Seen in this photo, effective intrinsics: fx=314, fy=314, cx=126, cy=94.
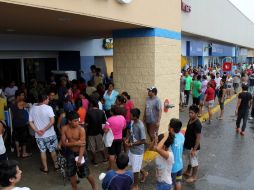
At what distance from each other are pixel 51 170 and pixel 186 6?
13790mm

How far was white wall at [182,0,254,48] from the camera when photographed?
64.7ft

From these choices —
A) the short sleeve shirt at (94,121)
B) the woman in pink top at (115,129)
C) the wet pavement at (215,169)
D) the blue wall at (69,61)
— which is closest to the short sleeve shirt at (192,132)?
the wet pavement at (215,169)

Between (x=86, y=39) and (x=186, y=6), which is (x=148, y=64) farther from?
(x=186, y=6)

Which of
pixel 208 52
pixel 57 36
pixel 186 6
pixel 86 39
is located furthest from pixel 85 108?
pixel 208 52

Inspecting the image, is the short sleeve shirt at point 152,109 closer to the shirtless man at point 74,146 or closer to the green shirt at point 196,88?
the shirtless man at point 74,146

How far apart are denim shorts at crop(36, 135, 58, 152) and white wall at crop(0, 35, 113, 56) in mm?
5275

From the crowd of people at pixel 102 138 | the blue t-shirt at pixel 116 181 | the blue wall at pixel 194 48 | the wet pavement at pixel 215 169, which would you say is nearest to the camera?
the blue t-shirt at pixel 116 181

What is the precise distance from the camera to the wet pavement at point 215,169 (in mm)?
6453

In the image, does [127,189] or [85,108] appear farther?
[85,108]

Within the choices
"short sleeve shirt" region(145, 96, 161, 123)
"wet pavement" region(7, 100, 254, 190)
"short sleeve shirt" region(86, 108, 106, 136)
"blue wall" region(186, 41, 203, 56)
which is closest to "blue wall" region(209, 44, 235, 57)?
"blue wall" region(186, 41, 203, 56)

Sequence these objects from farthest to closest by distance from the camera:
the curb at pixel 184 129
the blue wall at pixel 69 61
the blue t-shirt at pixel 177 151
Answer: the blue wall at pixel 69 61, the curb at pixel 184 129, the blue t-shirt at pixel 177 151

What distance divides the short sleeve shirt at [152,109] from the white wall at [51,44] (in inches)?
217

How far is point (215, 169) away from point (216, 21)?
21396 mm

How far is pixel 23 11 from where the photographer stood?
587 centimetres
